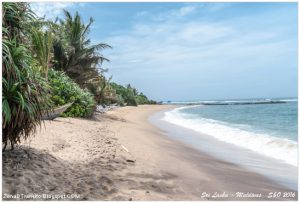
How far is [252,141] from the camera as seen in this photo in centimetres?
1077

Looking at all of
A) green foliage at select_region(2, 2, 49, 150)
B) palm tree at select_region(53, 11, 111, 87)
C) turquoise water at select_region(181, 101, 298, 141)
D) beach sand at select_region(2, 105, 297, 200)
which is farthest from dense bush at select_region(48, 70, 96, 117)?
green foliage at select_region(2, 2, 49, 150)

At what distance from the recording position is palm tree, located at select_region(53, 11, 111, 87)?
723 inches

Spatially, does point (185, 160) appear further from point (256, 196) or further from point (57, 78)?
point (57, 78)

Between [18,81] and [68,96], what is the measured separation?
1038cm

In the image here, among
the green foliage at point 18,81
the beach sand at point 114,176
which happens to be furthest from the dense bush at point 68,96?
the green foliage at point 18,81

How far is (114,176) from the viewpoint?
4.82m

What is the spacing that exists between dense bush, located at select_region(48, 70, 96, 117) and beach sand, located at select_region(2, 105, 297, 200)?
7320mm

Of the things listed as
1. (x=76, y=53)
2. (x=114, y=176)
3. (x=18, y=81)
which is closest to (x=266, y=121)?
(x=76, y=53)

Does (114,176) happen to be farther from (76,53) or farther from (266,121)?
(266,121)

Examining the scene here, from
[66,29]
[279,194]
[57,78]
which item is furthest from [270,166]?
[66,29]

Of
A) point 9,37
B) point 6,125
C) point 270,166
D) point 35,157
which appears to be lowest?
point 270,166

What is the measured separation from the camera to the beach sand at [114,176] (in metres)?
A: 4.04

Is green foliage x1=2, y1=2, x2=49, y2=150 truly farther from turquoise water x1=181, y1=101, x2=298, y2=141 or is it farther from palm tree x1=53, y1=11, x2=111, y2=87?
palm tree x1=53, y1=11, x2=111, y2=87

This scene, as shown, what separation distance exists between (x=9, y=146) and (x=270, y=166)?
5040mm
